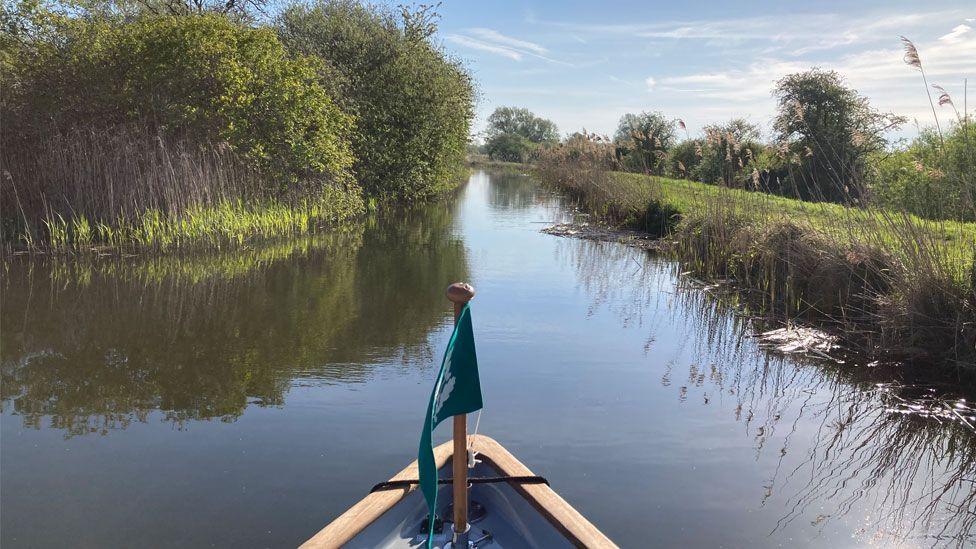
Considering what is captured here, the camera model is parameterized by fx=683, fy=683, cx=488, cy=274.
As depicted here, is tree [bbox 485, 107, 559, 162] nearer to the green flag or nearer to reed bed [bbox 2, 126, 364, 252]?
reed bed [bbox 2, 126, 364, 252]

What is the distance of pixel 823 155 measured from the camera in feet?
55.8

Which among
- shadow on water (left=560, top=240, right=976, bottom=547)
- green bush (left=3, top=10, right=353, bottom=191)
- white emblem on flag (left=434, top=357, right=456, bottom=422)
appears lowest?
shadow on water (left=560, top=240, right=976, bottom=547)

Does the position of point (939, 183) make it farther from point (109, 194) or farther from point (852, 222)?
point (109, 194)

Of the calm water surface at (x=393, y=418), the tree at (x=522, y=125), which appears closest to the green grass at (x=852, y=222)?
the calm water surface at (x=393, y=418)

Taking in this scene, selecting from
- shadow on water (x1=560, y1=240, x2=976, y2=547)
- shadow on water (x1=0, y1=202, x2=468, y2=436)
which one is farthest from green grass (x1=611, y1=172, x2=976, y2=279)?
shadow on water (x1=0, y1=202, x2=468, y2=436)

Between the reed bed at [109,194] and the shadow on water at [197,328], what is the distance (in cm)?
71

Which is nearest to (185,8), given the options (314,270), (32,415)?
(314,270)

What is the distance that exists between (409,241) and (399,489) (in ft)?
38.8

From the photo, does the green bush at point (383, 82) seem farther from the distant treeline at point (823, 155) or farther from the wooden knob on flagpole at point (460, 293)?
the wooden knob on flagpole at point (460, 293)

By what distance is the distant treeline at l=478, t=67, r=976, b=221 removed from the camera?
721cm

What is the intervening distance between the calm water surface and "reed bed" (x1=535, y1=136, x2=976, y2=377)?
0.78 meters

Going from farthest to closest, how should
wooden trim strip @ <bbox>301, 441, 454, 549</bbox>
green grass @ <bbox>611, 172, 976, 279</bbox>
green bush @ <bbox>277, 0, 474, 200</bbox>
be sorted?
green bush @ <bbox>277, 0, 474, 200</bbox> < green grass @ <bbox>611, 172, 976, 279</bbox> < wooden trim strip @ <bbox>301, 441, 454, 549</bbox>

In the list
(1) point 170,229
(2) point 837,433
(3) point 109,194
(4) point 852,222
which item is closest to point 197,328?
(1) point 170,229

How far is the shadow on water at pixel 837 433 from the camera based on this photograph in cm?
398
